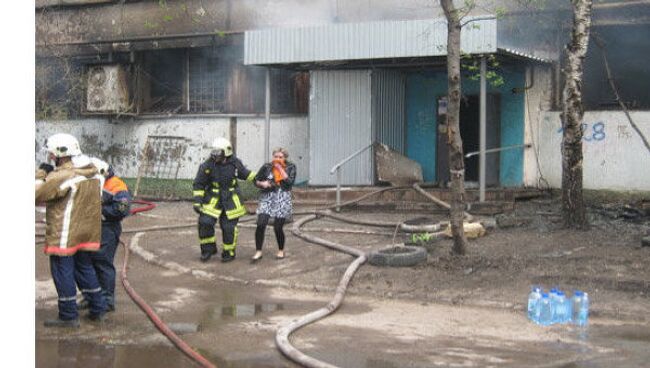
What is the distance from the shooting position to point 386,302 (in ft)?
31.3

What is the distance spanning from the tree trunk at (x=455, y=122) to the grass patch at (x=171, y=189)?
24.2 feet

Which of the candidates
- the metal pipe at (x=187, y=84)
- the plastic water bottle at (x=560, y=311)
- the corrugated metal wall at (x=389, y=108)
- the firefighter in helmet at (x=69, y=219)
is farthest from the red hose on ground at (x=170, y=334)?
the metal pipe at (x=187, y=84)

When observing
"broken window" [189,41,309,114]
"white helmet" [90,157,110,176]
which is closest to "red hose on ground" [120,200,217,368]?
"white helmet" [90,157,110,176]

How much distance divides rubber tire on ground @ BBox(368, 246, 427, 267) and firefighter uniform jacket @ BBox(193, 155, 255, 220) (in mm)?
2067

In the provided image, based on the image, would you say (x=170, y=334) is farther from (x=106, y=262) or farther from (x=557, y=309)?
(x=557, y=309)

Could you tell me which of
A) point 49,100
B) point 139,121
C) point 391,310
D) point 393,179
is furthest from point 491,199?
point 49,100

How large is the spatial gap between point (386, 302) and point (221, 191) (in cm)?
328

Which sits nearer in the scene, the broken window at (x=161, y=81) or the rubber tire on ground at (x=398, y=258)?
the rubber tire on ground at (x=398, y=258)

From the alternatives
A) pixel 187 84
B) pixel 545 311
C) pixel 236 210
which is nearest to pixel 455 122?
pixel 545 311

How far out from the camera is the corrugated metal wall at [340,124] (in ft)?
57.7

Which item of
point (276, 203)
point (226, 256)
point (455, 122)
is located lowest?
point (226, 256)

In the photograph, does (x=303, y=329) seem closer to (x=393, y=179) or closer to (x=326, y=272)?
(x=326, y=272)

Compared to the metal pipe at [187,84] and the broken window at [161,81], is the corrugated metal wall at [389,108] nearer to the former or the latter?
the metal pipe at [187,84]

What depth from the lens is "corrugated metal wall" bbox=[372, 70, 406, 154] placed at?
58.3 ft
